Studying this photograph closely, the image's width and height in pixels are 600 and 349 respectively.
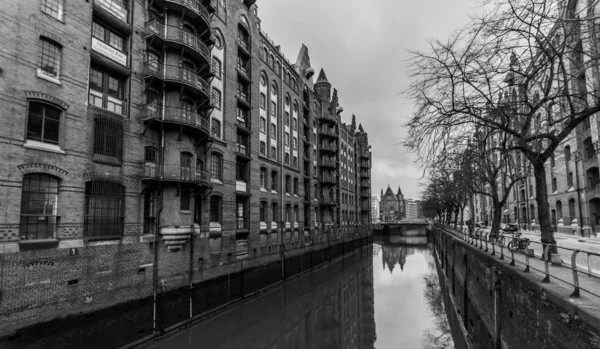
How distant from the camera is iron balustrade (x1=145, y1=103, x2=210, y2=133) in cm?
1415

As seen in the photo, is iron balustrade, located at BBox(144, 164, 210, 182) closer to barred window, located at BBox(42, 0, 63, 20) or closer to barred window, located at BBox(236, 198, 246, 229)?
barred window, located at BBox(42, 0, 63, 20)

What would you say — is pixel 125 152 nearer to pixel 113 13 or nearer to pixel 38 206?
pixel 38 206

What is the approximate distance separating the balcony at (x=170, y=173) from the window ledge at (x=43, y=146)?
3346mm

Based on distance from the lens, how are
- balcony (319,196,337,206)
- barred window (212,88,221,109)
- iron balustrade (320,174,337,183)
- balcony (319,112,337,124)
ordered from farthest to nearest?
balcony (319,112,337,124) → iron balustrade (320,174,337,183) → balcony (319,196,337,206) → barred window (212,88,221,109)

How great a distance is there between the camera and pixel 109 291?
1139 centimetres

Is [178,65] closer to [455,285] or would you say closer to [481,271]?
[481,271]

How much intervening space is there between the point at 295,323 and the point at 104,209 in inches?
425

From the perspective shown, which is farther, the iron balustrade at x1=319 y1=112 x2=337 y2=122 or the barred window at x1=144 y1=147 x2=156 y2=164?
the iron balustrade at x1=319 y1=112 x2=337 y2=122

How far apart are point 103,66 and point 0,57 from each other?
357 cm

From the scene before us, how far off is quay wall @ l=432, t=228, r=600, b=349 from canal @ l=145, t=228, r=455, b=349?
221 centimetres

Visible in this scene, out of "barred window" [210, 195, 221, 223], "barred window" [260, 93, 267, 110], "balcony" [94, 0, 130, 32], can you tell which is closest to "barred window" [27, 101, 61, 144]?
"balcony" [94, 0, 130, 32]

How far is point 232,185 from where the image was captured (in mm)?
20000

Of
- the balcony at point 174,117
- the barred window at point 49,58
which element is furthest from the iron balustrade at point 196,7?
the barred window at point 49,58

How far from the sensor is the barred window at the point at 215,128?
18134 mm
